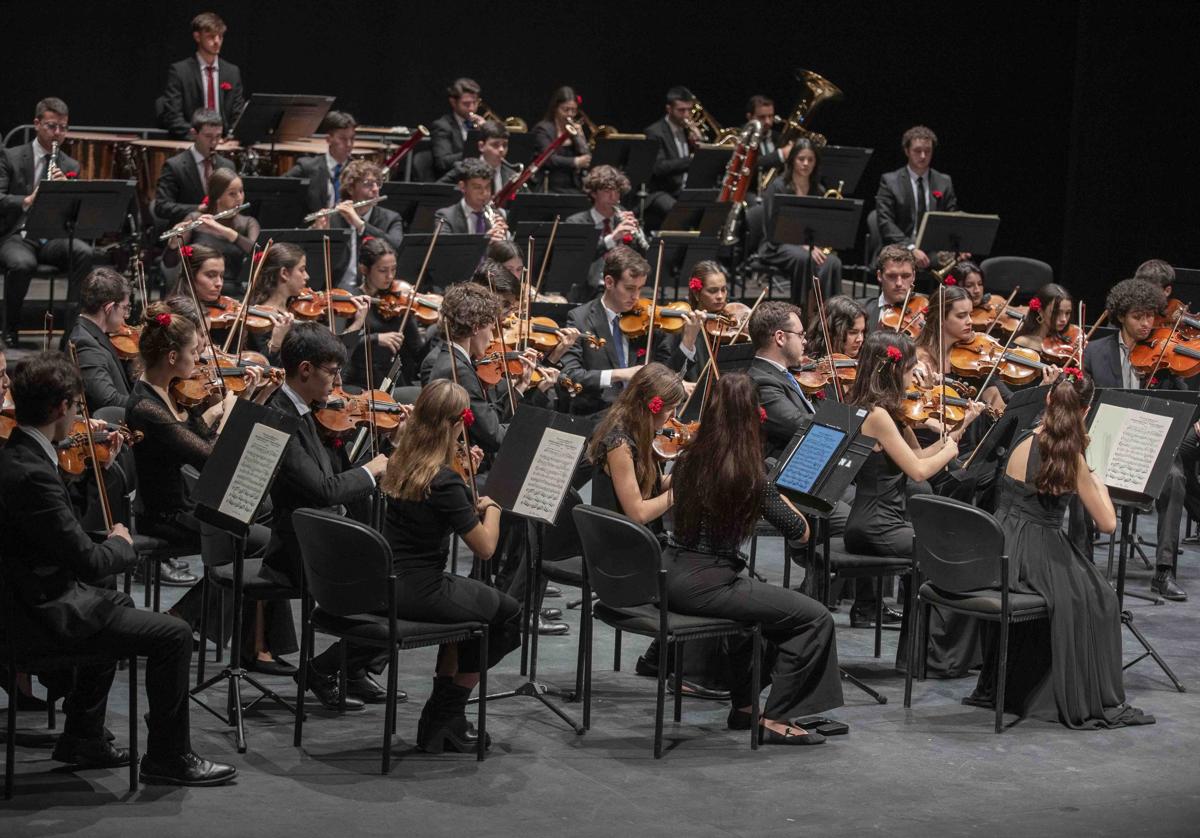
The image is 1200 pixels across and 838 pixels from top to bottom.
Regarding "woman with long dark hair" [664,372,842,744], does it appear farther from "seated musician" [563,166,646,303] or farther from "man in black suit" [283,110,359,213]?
"man in black suit" [283,110,359,213]

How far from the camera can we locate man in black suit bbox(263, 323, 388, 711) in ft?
17.8

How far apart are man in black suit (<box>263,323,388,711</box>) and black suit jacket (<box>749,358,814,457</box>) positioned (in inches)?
81.5

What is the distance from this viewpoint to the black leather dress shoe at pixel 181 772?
4.85 m

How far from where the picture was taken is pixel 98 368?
6.81m

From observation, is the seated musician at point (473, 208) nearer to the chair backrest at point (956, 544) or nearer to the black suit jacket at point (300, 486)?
the black suit jacket at point (300, 486)

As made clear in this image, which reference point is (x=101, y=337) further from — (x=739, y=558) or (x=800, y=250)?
(x=800, y=250)

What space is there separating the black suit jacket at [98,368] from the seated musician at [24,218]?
295 cm

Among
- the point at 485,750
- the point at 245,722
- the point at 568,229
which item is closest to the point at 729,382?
the point at 485,750

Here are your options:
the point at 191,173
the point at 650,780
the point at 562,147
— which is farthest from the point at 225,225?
the point at 650,780

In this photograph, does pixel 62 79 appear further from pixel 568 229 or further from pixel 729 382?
pixel 729 382

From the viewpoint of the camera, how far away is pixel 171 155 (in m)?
11.2

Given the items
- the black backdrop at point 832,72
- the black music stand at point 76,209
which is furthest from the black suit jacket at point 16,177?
the black backdrop at point 832,72

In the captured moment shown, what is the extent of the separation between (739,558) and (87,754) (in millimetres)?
2219

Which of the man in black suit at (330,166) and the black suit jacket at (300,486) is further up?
the man in black suit at (330,166)
